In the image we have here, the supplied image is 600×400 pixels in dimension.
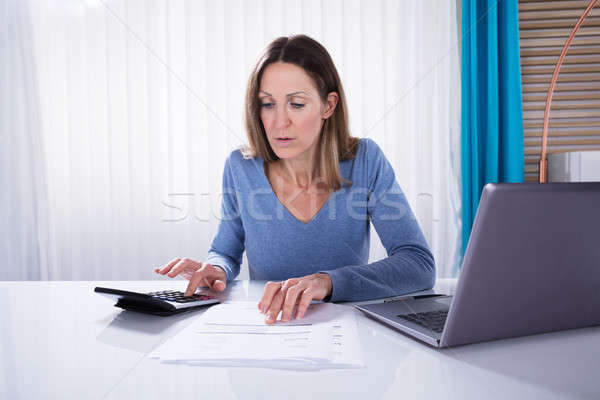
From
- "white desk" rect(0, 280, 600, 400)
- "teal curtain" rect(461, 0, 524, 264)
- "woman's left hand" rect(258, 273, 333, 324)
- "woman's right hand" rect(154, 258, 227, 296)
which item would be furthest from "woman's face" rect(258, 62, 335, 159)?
"teal curtain" rect(461, 0, 524, 264)

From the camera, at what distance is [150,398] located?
444mm

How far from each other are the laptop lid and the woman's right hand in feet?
1.77

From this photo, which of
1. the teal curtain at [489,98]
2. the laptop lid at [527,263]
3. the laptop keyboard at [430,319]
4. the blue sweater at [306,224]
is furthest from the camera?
the teal curtain at [489,98]

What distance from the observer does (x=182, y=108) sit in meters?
2.46

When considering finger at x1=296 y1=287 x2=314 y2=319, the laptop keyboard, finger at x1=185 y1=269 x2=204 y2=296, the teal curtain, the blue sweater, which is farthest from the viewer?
the teal curtain

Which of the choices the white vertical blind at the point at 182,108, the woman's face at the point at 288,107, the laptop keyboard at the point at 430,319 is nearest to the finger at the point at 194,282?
the laptop keyboard at the point at 430,319

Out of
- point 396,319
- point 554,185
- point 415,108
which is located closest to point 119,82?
point 415,108

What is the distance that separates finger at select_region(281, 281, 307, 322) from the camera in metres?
0.69

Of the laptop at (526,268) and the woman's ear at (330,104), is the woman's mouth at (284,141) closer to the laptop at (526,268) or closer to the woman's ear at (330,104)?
the woman's ear at (330,104)

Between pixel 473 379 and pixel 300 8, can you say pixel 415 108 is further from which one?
pixel 473 379

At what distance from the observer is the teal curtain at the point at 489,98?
7.49 feet

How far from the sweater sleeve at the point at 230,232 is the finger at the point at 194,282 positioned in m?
0.26

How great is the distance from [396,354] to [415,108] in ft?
6.64

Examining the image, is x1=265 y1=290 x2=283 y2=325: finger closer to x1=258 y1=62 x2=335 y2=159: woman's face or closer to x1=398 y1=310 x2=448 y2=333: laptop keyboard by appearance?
x1=398 y1=310 x2=448 y2=333: laptop keyboard
